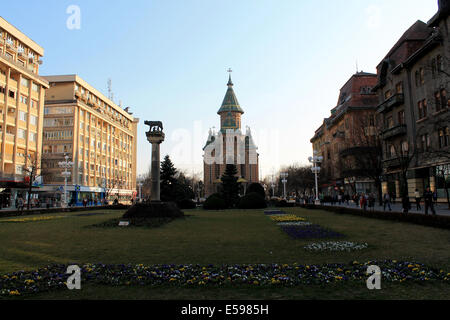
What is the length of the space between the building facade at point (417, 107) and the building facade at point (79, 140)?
48.6 m

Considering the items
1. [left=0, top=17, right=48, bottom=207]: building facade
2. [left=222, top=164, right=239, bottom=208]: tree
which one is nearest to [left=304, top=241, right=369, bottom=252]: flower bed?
[left=222, top=164, right=239, bottom=208]: tree

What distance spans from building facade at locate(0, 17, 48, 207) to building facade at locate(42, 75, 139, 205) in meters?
9.54

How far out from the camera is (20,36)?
1853 inches

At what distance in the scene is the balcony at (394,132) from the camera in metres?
32.3

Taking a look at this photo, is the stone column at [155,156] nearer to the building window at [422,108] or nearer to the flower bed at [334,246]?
the flower bed at [334,246]

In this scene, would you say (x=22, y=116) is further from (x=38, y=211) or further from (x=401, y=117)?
(x=401, y=117)

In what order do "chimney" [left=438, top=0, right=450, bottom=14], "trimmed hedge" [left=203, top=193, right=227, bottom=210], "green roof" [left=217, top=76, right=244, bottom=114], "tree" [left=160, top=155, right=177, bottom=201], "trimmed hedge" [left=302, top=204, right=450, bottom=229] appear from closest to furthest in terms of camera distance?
"trimmed hedge" [left=302, top=204, right=450, bottom=229] → "chimney" [left=438, top=0, right=450, bottom=14] → "trimmed hedge" [left=203, top=193, right=227, bottom=210] → "tree" [left=160, top=155, right=177, bottom=201] → "green roof" [left=217, top=76, right=244, bottom=114]

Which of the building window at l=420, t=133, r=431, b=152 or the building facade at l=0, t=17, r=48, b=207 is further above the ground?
the building facade at l=0, t=17, r=48, b=207

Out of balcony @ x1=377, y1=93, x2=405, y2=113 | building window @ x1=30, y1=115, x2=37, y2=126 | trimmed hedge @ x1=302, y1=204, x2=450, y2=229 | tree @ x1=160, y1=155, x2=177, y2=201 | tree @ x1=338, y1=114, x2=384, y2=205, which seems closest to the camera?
trimmed hedge @ x1=302, y1=204, x2=450, y2=229

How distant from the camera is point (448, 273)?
632cm

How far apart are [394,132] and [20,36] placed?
164ft

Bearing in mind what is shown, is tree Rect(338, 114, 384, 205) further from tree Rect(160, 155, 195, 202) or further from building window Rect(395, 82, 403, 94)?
tree Rect(160, 155, 195, 202)

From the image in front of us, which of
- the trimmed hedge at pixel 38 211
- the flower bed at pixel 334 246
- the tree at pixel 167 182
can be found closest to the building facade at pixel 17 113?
the trimmed hedge at pixel 38 211

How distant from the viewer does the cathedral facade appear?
9262 cm
